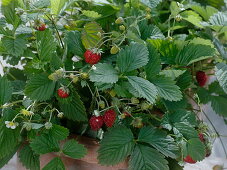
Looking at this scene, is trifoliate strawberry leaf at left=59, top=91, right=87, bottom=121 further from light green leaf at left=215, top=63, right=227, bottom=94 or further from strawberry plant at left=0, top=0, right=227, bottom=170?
light green leaf at left=215, top=63, right=227, bottom=94

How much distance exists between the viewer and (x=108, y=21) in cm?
74

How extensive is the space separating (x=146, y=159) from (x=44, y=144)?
139 millimetres

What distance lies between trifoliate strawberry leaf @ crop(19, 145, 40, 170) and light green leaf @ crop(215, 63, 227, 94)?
31cm

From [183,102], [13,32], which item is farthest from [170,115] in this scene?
[13,32]

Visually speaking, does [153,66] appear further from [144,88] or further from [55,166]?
[55,166]

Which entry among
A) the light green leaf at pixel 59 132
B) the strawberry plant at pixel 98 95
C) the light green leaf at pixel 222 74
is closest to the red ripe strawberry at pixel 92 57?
the strawberry plant at pixel 98 95

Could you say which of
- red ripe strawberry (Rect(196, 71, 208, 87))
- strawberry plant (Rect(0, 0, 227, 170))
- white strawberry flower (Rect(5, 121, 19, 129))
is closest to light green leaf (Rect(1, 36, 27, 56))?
strawberry plant (Rect(0, 0, 227, 170))

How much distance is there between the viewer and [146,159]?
1.79 ft

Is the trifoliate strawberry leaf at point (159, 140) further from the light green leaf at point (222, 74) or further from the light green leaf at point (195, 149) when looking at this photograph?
the light green leaf at point (222, 74)

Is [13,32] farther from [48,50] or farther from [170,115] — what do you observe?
[170,115]

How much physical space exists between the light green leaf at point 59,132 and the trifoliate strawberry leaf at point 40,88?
0.04m

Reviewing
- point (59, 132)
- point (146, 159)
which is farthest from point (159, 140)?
point (59, 132)

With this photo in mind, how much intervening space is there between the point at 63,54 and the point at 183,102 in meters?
0.20

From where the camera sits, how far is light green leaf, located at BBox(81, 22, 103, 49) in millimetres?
603
